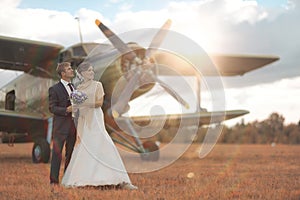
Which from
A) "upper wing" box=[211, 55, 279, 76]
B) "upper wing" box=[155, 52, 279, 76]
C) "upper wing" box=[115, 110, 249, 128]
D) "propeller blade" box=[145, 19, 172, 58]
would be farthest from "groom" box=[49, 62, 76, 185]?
"upper wing" box=[211, 55, 279, 76]

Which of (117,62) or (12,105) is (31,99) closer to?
(12,105)

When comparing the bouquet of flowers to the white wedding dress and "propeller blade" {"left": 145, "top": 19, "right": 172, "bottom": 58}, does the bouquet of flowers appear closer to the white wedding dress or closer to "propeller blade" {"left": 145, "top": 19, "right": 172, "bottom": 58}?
the white wedding dress

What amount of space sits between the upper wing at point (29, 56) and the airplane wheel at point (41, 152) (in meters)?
2.33

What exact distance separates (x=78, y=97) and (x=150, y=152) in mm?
6958

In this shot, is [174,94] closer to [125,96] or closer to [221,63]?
[125,96]

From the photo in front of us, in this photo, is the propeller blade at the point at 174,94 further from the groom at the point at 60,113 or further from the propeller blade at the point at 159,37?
the groom at the point at 60,113

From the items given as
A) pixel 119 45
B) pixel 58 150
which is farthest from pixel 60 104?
pixel 119 45

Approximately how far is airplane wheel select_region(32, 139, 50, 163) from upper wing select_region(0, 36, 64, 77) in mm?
2325

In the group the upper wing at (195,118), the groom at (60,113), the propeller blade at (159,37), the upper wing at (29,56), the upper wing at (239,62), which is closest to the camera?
the groom at (60,113)

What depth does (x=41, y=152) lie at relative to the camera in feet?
38.4

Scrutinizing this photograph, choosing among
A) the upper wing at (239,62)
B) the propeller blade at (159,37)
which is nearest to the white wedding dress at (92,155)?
the propeller blade at (159,37)

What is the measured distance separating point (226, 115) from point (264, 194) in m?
9.61

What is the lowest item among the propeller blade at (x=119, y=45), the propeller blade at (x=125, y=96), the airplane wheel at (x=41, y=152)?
the airplane wheel at (x=41, y=152)

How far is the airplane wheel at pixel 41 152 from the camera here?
38.1 feet
